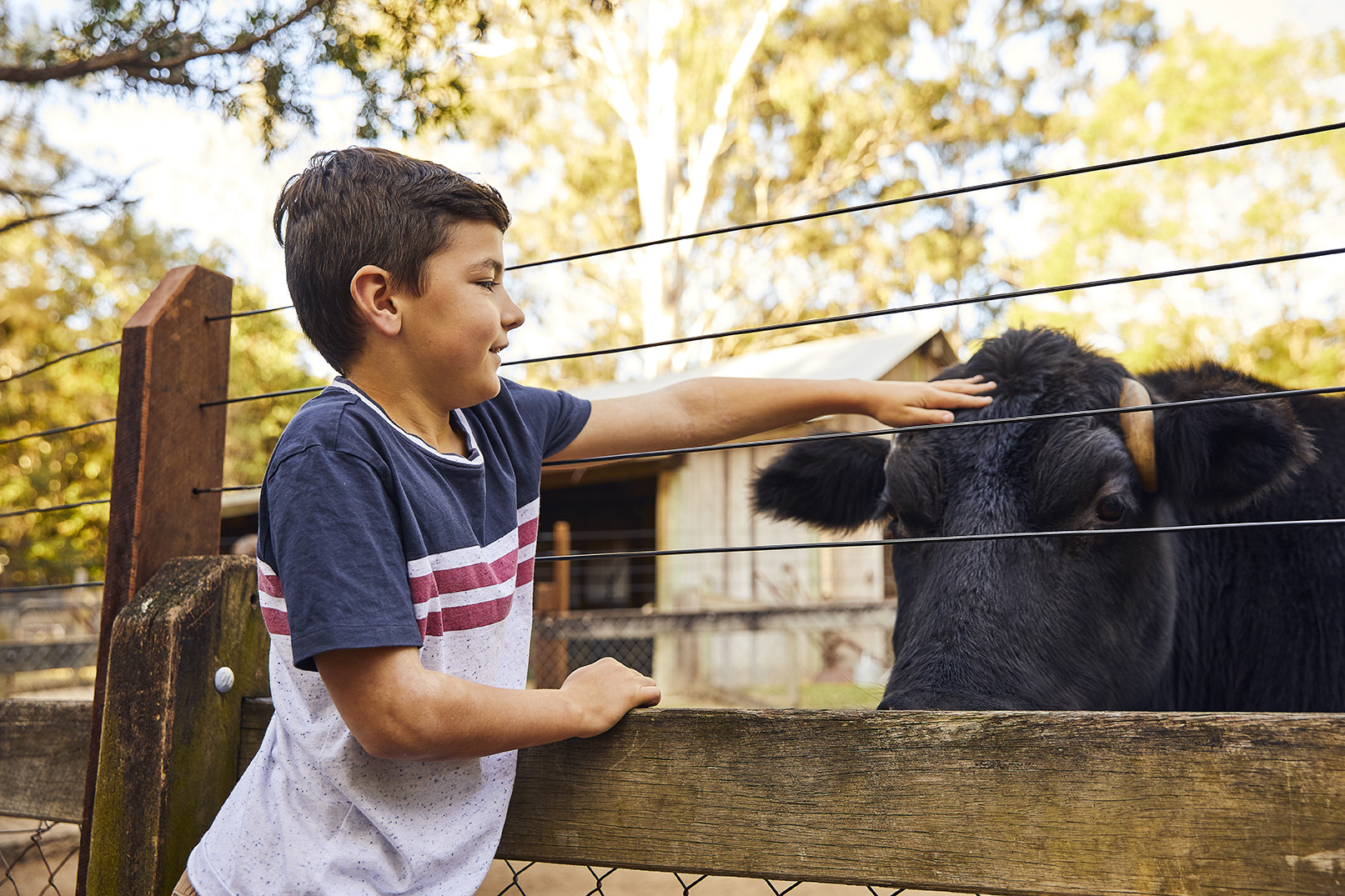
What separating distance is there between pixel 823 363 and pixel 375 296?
42.0 feet

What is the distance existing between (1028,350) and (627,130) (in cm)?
1875

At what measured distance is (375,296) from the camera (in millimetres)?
1557

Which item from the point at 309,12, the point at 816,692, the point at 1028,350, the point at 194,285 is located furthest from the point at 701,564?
the point at 194,285

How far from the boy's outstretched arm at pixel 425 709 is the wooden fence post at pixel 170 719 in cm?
61

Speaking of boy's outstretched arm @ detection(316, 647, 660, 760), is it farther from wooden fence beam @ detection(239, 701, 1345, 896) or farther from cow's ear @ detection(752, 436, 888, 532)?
cow's ear @ detection(752, 436, 888, 532)

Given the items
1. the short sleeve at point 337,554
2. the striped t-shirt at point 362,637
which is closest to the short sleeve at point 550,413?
the striped t-shirt at point 362,637

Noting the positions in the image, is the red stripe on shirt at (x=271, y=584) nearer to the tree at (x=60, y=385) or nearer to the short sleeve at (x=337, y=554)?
the short sleeve at (x=337, y=554)

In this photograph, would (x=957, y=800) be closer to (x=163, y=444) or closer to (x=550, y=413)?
(x=550, y=413)

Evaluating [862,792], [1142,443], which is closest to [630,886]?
[1142,443]

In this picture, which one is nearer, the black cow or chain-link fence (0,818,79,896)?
the black cow

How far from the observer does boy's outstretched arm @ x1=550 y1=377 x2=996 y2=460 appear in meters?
2.01

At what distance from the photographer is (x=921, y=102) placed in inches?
862

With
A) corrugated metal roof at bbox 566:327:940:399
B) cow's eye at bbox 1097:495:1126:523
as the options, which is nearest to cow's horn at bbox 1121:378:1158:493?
cow's eye at bbox 1097:495:1126:523

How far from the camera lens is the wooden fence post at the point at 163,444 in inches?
78.5
